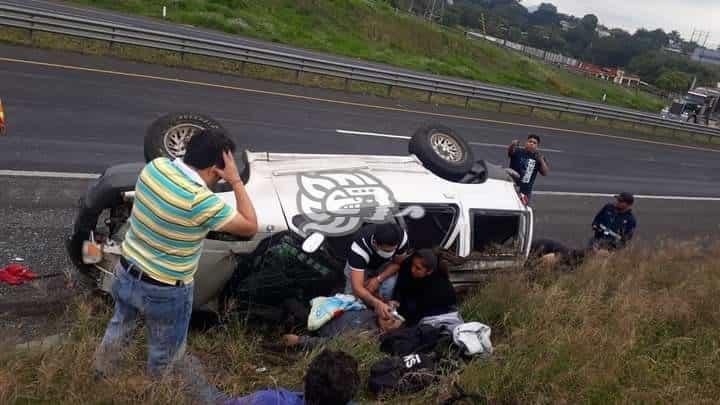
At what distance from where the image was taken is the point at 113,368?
12.0 feet

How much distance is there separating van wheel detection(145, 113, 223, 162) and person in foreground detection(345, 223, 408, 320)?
1734mm

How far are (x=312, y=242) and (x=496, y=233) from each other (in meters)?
2.11

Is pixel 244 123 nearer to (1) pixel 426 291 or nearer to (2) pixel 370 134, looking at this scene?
(2) pixel 370 134

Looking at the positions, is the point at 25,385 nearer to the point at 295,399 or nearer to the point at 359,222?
the point at 295,399

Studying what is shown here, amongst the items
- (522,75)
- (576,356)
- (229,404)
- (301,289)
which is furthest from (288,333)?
(522,75)

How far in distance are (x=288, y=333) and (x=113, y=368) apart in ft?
5.59

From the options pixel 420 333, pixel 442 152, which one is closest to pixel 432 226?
pixel 420 333

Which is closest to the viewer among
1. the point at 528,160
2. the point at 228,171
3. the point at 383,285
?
the point at 228,171

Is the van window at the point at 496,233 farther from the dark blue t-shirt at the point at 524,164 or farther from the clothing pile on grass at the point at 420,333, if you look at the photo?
the dark blue t-shirt at the point at 524,164

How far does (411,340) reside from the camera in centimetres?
475

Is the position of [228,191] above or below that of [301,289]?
above

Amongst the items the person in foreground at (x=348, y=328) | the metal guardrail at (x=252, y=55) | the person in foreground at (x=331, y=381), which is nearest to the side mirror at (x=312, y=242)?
the person in foreground at (x=348, y=328)

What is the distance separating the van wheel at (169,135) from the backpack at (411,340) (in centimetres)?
246

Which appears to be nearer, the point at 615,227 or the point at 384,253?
the point at 384,253
